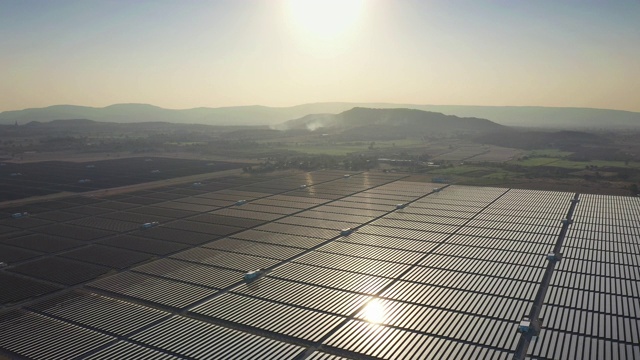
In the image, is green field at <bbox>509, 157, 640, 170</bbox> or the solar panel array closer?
the solar panel array

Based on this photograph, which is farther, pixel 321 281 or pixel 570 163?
pixel 570 163

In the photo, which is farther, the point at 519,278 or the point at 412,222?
the point at 412,222

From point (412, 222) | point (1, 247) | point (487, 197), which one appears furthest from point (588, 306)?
point (1, 247)

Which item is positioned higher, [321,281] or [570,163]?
[570,163]

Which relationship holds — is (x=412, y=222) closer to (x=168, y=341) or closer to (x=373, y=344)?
(x=373, y=344)

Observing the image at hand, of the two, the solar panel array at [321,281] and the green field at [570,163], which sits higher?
the green field at [570,163]

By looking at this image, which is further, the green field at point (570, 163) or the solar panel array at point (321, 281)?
the green field at point (570, 163)

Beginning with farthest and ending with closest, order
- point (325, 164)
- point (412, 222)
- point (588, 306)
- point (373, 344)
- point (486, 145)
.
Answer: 1. point (486, 145)
2. point (325, 164)
3. point (412, 222)
4. point (588, 306)
5. point (373, 344)

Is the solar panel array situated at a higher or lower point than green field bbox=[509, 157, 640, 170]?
lower
